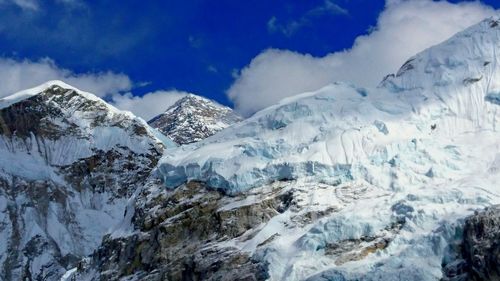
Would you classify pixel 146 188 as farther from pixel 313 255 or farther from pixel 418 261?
pixel 418 261

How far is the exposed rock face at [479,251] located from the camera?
293 ft

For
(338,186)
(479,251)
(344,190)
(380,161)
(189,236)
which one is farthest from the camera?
(189,236)

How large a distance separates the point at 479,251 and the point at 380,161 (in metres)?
24.1

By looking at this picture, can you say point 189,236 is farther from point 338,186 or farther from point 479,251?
point 479,251

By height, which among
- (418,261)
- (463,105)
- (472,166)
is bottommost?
(418,261)

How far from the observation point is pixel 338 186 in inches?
4373

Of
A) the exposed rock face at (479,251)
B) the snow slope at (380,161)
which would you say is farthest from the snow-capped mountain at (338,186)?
the exposed rock face at (479,251)

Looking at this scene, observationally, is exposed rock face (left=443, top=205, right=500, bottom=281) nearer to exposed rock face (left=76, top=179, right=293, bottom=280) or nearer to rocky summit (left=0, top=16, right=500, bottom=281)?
rocky summit (left=0, top=16, right=500, bottom=281)

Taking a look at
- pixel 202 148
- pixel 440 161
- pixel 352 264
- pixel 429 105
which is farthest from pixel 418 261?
pixel 202 148

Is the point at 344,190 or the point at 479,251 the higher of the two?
the point at 344,190

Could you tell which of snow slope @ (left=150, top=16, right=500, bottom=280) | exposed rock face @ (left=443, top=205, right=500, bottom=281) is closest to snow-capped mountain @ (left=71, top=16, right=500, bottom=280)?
snow slope @ (left=150, top=16, right=500, bottom=280)

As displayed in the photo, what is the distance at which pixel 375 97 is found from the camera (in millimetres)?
127625

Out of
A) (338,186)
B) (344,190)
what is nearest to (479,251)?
(344,190)

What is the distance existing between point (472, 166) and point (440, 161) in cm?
349
